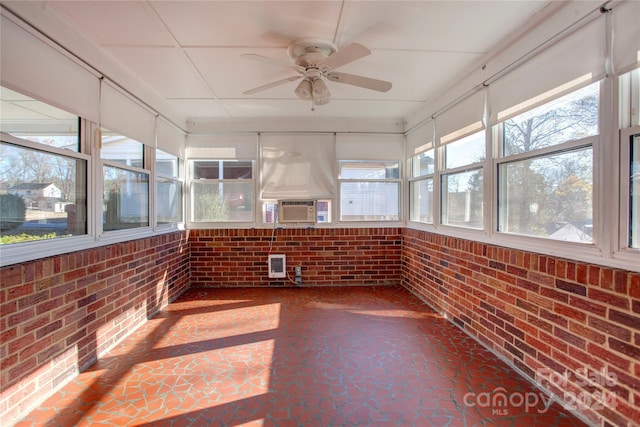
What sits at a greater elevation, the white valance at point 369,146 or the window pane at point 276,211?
the white valance at point 369,146

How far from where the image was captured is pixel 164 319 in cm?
355

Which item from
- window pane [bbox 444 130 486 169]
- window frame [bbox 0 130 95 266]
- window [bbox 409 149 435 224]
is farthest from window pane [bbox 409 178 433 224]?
window frame [bbox 0 130 95 266]

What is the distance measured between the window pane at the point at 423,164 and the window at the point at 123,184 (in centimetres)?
377

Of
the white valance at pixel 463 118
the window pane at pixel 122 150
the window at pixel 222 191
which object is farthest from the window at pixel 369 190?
the window pane at pixel 122 150

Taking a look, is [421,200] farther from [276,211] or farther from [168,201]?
[168,201]

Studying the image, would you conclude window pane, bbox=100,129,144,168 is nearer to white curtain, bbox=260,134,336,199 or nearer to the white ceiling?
the white ceiling

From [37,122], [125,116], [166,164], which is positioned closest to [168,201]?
[166,164]

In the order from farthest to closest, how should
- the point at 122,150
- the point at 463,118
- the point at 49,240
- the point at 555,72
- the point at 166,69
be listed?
the point at 463,118, the point at 122,150, the point at 166,69, the point at 49,240, the point at 555,72

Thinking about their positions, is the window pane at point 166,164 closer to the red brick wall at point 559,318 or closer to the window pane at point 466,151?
the window pane at point 466,151

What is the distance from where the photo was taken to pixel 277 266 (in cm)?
484

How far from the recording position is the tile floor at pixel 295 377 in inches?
75.7

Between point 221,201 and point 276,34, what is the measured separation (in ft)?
10.1

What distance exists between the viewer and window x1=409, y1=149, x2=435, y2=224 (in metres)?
4.21

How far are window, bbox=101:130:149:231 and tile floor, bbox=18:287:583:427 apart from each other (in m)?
1.24
